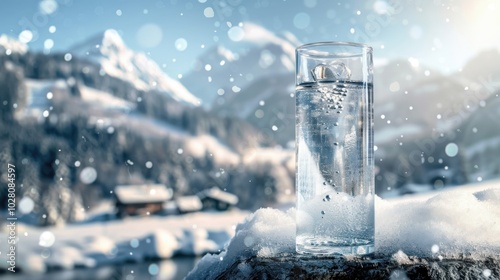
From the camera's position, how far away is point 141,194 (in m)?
31.3

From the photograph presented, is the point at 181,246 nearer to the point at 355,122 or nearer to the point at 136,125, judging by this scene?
the point at 136,125

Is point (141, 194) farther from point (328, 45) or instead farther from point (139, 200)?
point (328, 45)

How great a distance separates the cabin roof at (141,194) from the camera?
3092 cm

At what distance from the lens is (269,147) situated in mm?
39938

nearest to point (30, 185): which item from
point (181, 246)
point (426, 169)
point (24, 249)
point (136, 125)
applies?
point (24, 249)

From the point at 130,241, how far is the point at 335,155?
29936 mm

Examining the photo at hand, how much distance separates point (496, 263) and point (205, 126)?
41903mm

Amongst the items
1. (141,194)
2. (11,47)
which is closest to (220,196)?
(141,194)

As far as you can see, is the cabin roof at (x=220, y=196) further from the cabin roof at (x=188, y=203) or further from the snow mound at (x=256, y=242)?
the snow mound at (x=256, y=242)

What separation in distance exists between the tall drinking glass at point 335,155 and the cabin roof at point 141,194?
29835 mm

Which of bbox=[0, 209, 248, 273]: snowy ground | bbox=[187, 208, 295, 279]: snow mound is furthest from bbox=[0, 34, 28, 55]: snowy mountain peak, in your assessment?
bbox=[187, 208, 295, 279]: snow mound

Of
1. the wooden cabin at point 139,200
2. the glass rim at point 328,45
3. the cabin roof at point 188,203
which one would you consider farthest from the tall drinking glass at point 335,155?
the cabin roof at point 188,203

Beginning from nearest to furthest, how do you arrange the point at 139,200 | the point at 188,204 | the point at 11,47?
1. the point at 139,200
2. the point at 188,204
3. the point at 11,47

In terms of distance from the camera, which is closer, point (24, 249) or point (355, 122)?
point (355, 122)
